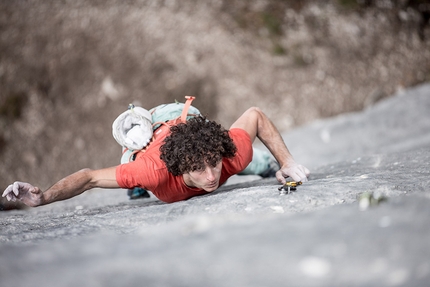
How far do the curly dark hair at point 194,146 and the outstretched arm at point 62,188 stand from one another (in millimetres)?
403

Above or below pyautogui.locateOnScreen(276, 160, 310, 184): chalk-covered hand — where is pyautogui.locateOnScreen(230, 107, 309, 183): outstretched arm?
above

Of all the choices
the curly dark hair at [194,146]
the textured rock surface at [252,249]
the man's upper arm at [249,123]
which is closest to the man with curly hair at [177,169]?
the curly dark hair at [194,146]

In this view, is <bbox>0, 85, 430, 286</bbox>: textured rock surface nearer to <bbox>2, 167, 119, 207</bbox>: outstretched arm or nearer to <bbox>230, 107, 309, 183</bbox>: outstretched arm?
<bbox>2, 167, 119, 207</bbox>: outstretched arm

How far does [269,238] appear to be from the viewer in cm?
168

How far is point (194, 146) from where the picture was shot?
287cm

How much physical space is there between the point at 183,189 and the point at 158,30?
6221 millimetres

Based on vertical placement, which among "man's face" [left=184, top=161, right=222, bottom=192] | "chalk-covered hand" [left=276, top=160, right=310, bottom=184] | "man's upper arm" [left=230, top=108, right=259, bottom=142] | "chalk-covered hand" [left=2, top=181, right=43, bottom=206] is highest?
"man's upper arm" [left=230, top=108, right=259, bottom=142]

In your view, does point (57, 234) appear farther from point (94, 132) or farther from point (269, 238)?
point (94, 132)

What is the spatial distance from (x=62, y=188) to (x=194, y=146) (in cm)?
88

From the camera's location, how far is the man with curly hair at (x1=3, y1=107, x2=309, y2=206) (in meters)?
2.85

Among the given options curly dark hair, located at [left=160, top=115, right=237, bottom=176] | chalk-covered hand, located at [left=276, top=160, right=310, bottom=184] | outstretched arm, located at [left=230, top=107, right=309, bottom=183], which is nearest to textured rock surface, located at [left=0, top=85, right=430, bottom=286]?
curly dark hair, located at [left=160, top=115, right=237, bottom=176]

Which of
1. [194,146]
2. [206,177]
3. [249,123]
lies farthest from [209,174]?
[249,123]

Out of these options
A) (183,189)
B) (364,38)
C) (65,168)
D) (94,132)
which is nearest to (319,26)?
(364,38)

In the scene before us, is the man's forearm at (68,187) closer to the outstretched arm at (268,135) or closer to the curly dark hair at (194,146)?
the curly dark hair at (194,146)
